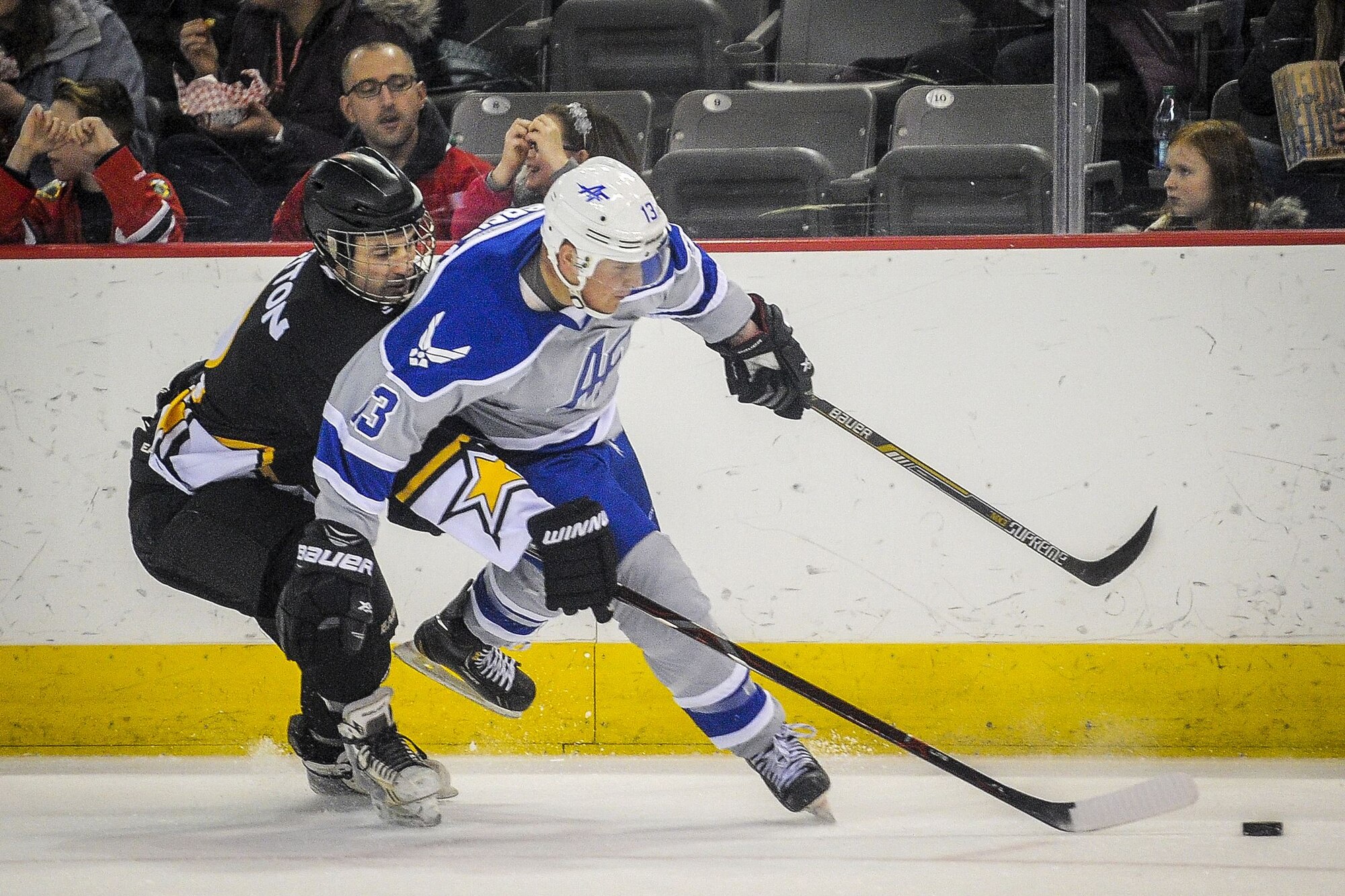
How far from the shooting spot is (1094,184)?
2867 millimetres

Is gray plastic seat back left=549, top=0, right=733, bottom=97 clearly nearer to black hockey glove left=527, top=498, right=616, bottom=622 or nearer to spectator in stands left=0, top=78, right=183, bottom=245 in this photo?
spectator in stands left=0, top=78, right=183, bottom=245

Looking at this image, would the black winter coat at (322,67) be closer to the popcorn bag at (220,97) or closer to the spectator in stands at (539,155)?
the popcorn bag at (220,97)

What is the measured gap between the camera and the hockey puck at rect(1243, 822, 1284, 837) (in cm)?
233

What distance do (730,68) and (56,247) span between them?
4.94 feet

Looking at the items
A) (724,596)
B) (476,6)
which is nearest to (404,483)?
(724,596)

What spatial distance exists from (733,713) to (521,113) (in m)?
1.39

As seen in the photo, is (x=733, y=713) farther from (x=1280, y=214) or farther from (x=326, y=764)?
(x=1280, y=214)

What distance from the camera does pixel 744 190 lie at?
9.59 feet

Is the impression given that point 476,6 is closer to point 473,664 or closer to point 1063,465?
point 473,664

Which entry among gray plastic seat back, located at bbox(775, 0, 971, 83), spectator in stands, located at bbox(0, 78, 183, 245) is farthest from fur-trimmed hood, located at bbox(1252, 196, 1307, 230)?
spectator in stands, located at bbox(0, 78, 183, 245)

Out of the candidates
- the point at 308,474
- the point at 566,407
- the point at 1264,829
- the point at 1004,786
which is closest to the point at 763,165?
the point at 566,407

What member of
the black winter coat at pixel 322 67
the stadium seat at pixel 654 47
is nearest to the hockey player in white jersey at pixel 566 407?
the stadium seat at pixel 654 47

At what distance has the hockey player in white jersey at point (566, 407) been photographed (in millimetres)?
2234

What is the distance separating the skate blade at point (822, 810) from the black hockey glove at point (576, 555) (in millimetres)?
554
